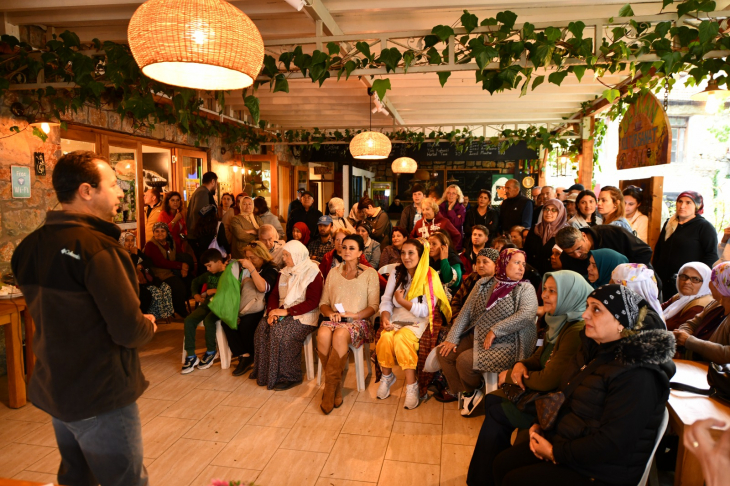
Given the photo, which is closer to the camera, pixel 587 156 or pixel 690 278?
pixel 690 278

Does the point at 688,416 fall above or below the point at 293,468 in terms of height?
above

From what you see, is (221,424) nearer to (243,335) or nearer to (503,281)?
(243,335)

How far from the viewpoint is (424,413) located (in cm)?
334

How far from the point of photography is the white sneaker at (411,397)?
341 centimetres

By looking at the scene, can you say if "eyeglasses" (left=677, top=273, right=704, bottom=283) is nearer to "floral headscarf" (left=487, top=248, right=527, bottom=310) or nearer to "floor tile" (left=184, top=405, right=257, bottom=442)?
"floral headscarf" (left=487, top=248, right=527, bottom=310)

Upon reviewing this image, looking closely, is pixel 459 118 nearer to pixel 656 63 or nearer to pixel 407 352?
pixel 656 63

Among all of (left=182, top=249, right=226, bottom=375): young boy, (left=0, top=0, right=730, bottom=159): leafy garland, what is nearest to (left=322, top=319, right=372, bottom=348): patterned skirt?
(left=182, top=249, right=226, bottom=375): young boy

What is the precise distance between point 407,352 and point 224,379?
1.67 m

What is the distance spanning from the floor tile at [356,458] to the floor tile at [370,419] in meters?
0.08

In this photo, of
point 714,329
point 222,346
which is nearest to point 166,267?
point 222,346

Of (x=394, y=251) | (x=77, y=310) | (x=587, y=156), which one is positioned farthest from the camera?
(x=587, y=156)

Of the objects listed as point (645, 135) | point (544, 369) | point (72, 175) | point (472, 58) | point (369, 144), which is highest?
point (472, 58)

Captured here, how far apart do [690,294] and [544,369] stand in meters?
1.27

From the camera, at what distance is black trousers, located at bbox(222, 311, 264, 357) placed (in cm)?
416
